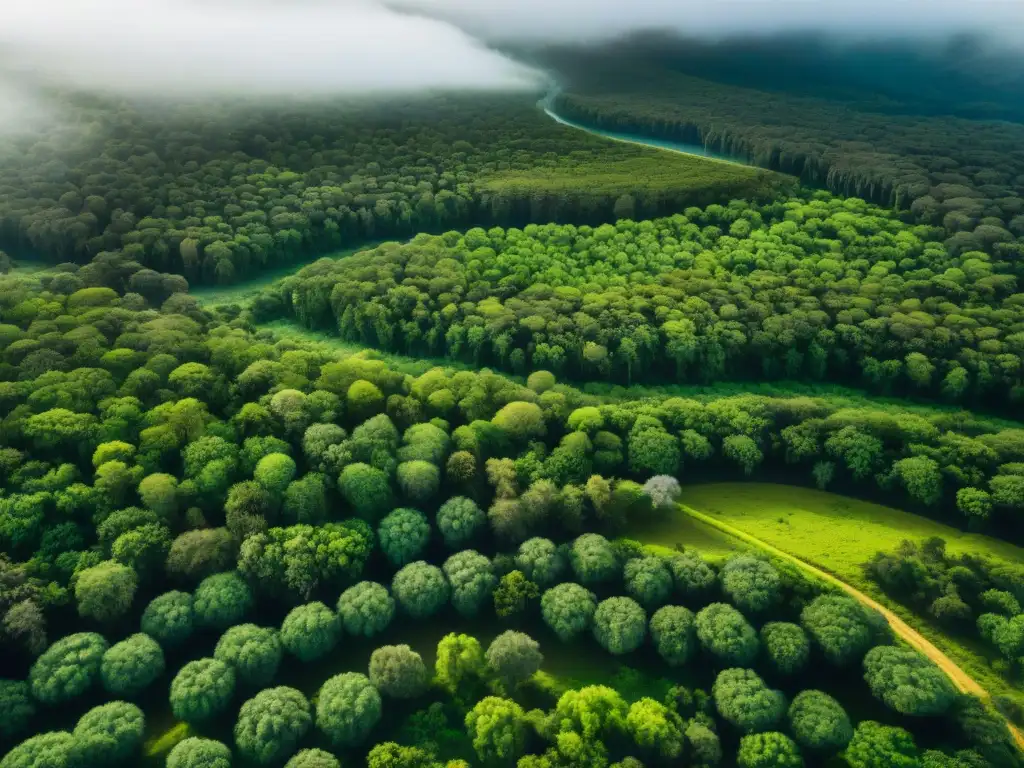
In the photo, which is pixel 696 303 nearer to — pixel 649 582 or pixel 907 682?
pixel 649 582

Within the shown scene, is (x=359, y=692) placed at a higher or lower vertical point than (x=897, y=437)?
lower

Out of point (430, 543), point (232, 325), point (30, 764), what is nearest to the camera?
point (30, 764)

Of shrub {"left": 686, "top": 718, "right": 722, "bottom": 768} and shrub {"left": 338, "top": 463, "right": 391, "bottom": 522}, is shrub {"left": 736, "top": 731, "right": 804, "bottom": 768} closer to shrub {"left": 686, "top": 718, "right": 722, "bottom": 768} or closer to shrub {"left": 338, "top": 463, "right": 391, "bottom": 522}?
shrub {"left": 686, "top": 718, "right": 722, "bottom": 768}

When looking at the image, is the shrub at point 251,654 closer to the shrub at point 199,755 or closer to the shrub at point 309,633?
the shrub at point 309,633

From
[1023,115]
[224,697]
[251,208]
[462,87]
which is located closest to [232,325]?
[251,208]

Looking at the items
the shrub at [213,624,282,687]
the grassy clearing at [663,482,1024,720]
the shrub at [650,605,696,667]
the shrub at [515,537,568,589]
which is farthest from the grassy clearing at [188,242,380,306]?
the shrub at [650,605,696,667]

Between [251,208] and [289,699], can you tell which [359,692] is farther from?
[251,208]

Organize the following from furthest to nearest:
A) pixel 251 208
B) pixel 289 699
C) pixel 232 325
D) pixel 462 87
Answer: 1. pixel 462 87
2. pixel 251 208
3. pixel 232 325
4. pixel 289 699
